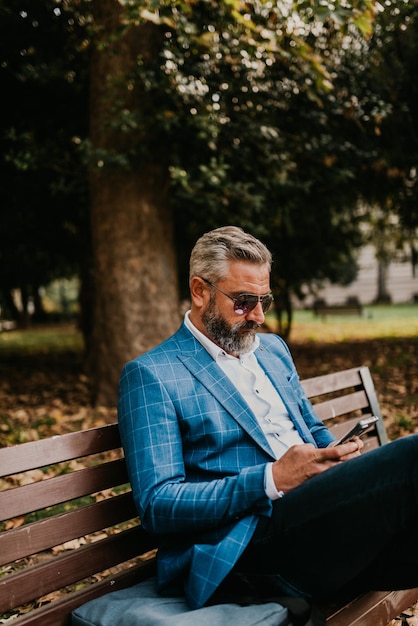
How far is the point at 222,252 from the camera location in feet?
9.05

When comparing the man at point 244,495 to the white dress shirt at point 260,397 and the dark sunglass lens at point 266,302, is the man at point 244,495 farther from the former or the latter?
the dark sunglass lens at point 266,302

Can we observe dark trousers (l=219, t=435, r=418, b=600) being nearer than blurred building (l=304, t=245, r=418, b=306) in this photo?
Yes

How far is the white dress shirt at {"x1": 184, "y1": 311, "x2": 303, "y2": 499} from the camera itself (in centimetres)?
270

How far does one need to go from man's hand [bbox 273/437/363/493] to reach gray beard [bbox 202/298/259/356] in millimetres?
670

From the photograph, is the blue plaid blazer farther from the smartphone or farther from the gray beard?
the smartphone

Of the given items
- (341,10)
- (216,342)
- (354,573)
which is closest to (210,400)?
(216,342)

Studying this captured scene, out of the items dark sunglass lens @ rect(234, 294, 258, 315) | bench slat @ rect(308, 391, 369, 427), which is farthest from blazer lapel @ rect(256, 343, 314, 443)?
bench slat @ rect(308, 391, 369, 427)

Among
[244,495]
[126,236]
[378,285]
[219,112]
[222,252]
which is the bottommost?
[378,285]

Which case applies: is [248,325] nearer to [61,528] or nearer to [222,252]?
[222,252]

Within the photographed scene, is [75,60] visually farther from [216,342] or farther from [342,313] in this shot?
[342,313]

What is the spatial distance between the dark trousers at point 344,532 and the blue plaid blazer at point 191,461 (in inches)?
4.8

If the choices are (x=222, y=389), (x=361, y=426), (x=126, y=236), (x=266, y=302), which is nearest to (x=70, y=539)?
(x=222, y=389)

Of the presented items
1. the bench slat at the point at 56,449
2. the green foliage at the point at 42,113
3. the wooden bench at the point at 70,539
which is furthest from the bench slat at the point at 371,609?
the green foliage at the point at 42,113

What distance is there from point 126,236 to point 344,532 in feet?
18.7
